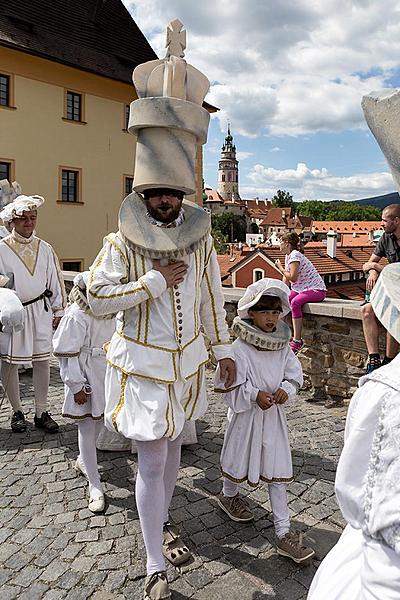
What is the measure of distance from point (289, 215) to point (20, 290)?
356 feet

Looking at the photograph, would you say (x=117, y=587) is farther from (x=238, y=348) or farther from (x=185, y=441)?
(x=185, y=441)

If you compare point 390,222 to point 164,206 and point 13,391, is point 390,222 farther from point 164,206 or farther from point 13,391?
point 13,391

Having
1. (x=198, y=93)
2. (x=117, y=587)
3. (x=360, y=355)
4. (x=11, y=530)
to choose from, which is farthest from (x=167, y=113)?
(x=360, y=355)

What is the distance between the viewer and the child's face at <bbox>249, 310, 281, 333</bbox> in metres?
3.03

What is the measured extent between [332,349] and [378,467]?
14.6 ft

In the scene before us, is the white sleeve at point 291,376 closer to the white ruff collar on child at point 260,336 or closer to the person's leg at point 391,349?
the white ruff collar on child at point 260,336

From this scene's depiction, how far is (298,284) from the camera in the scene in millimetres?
5828

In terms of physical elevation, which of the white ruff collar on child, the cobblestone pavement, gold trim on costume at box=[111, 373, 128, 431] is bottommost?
the cobblestone pavement

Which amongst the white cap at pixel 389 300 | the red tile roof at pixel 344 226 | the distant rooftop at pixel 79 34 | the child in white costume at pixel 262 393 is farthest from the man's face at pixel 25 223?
the red tile roof at pixel 344 226

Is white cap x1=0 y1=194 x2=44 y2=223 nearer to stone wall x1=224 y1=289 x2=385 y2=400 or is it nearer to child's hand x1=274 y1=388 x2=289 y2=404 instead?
child's hand x1=274 y1=388 x2=289 y2=404

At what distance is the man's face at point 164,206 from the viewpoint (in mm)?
2557

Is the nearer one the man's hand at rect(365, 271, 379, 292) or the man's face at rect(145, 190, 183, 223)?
the man's face at rect(145, 190, 183, 223)

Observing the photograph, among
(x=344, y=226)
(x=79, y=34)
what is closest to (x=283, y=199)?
(x=344, y=226)

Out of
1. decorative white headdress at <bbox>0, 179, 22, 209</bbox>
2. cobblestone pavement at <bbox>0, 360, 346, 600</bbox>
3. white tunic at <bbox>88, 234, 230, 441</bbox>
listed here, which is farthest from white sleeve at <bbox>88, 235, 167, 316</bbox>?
decorative white headdress at <bbox>0, 179, 22, 209</bbox>
